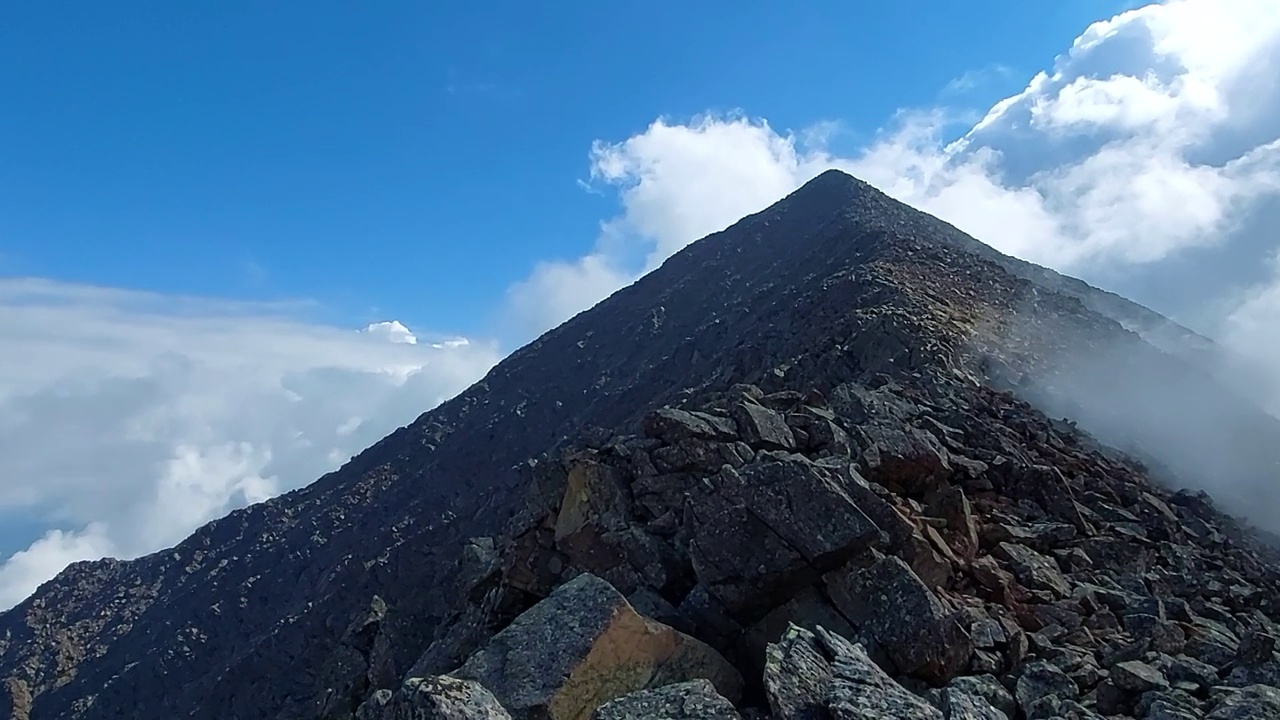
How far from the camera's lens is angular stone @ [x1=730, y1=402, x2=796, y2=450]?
1786cm

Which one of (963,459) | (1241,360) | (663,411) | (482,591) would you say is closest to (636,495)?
(663,411)

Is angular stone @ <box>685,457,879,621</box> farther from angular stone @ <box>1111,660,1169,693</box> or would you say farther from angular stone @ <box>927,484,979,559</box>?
angular stone @ <box>1111,660,1169,693</box>

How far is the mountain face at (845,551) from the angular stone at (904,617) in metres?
0.04

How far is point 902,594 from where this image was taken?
12375mm

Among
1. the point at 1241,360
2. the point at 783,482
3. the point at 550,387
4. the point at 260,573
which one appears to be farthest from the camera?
the point at 550,387

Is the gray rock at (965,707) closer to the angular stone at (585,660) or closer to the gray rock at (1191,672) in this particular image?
the angular stone at (585,660)

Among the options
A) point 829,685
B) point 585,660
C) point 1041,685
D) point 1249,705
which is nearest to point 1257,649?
point 1249,705

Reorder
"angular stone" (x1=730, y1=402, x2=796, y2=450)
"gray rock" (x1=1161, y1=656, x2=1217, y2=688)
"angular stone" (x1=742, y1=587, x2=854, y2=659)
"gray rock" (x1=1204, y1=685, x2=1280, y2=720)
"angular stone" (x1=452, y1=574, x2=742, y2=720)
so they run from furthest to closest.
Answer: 1. "angular stone" (x1=730, y1=402, x2=796, y2=450)
2. "angular stone" (x1=742, y1=587, x2=854, y2=659)
3. "gray rock" (x1=1161, y1=656, x2=1217, y2=688)
4. "angular stone" (x1=452, y1=574, x2=742, y2=720)
5. "gray rock" (x1=1204, y1=685, x2=1280, y2=720)

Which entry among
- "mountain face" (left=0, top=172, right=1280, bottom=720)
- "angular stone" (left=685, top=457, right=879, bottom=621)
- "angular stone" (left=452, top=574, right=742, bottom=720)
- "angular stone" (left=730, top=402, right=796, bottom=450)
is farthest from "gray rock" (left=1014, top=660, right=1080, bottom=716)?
"angular stone" (left=730, top=402, right=796, bottom=450)

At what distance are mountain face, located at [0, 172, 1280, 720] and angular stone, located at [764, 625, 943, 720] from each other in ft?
0.11

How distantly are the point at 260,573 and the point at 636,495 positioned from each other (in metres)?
52.6

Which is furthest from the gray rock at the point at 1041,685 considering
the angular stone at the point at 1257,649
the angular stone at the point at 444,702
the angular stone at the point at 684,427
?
the angular stone at the point at 684,427

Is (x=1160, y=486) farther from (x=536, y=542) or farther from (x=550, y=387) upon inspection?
(x=550, y=387)

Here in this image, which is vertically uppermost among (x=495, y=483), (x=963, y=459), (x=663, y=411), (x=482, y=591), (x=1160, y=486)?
(x=495, y=483)
